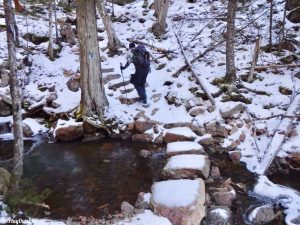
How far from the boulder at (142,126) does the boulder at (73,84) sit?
3.01 m

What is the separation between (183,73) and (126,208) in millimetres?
6971

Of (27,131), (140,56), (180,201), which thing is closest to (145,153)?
(140,56)

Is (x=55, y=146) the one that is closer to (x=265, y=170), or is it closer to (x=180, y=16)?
(x=265, y=170)

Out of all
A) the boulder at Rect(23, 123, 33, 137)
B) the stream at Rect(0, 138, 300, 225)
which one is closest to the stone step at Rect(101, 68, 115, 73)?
the boulder at Rect(23, 123, 33, 137)

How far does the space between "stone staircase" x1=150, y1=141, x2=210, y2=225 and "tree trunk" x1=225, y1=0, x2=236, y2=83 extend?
363 centimetres

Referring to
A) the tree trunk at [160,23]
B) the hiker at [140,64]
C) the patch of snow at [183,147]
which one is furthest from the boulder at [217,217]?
the tree trunk at [160,23]

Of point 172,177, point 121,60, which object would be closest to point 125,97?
point 121,60

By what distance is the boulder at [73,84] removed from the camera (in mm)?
12531

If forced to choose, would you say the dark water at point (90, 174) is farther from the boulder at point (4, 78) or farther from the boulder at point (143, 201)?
the boulder at point (4, 78)

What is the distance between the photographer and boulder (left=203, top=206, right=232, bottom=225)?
6238 millimetres

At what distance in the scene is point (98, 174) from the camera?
8398mm

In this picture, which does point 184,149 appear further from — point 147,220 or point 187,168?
point 147,220

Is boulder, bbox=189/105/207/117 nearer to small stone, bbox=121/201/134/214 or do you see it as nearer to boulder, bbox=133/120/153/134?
boulder, bbox=133/120/153/134

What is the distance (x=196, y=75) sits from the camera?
39.3ft
